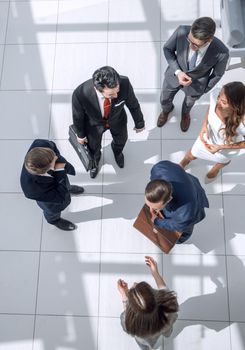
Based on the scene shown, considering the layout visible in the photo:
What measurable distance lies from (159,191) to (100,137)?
113 centimetres

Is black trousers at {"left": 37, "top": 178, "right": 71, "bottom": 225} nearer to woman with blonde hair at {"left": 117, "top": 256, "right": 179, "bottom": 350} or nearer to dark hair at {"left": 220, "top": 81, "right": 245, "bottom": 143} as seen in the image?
woman with blonde hair at {"left": 117, "top": 256, "right": 179, "bottom": 350}

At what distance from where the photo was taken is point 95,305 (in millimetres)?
3670

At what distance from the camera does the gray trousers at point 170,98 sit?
3.74 m

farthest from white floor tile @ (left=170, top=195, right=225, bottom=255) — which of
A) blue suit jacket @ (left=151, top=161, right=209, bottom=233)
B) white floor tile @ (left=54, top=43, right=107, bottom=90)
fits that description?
white floor tile @ (left=54, top=43, right=107, bottom=90)

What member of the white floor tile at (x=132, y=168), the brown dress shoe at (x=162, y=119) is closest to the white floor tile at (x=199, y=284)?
the white floor tile at (x=132, y=168)

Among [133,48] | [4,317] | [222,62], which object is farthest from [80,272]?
[133,48]

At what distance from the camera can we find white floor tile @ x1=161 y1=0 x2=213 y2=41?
470 centimetres

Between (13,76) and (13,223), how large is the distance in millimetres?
1738

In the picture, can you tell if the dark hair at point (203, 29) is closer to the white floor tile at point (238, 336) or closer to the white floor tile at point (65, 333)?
the white floor tile at point (238, 336)

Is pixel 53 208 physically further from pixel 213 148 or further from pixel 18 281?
pixel 213 148

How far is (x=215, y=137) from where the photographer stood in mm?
3256

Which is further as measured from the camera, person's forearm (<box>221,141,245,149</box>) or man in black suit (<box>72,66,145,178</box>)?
person's forearm (<box>221,141,245,149</box>)

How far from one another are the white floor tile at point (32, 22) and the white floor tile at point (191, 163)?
6.34ft

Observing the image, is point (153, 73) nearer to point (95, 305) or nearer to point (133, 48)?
point (133, 48)
